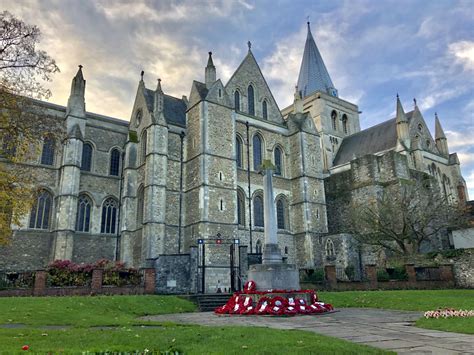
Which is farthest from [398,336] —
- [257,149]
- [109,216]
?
[109,216]

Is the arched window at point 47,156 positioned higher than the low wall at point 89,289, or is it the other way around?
the arched window at point 47,156

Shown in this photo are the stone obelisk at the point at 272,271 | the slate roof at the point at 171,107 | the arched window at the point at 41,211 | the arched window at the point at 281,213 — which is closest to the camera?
the stone obelisk at the point at 272,271

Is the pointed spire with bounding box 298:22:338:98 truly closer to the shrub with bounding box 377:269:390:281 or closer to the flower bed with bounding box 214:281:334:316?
the shrub with bounding box 377:269:390:281

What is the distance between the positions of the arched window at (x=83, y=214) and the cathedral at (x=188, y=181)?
8 centimetres

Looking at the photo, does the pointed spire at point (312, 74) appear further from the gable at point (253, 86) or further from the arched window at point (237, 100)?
the arched window at point (237, 100)

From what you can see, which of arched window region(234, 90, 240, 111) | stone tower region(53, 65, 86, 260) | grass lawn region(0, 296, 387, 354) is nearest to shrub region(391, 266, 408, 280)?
arched window region(234, 90, 240, 111)

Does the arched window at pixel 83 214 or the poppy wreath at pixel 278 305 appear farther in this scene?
the arched window at pixel 83 214

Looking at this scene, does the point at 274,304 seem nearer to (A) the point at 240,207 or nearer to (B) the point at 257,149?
(A) the point at 240,207

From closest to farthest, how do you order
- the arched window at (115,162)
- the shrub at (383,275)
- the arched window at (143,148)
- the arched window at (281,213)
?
the shrub at (383,275) → the arched window at (143,148) → the arched window at (115,162) → the arched window at (281,213)

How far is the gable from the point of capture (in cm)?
3158

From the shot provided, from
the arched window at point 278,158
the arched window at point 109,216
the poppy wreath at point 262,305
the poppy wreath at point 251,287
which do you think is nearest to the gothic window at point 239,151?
the arched window at point 278,158

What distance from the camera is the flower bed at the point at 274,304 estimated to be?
12227 mm

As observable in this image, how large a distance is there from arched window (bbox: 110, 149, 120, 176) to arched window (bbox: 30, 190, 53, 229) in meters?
5.22

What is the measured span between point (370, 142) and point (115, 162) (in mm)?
28751
